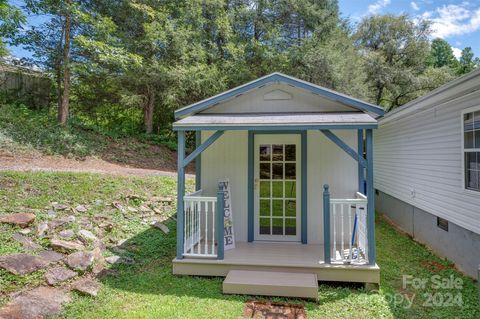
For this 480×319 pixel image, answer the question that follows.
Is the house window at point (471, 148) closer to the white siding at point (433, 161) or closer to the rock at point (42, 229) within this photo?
the white siding at point (433, 161)

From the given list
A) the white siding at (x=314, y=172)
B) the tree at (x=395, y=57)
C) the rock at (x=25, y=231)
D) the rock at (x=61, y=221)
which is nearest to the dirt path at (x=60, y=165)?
the rock at (x=61, y=221)

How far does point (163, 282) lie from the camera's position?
465cm

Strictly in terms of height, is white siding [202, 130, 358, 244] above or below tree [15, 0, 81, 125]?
A: below

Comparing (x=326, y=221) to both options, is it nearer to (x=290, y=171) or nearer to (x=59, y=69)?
(x=290, y=171)

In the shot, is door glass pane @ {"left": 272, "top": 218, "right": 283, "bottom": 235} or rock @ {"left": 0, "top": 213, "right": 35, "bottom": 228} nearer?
rock @ {"left": 0, "top": 213, "right": 35, "bottom": 228}

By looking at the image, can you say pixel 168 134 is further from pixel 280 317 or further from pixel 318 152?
pixel 280 317

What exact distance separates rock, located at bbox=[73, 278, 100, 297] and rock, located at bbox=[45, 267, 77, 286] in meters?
0.18

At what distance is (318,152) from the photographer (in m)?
5.86

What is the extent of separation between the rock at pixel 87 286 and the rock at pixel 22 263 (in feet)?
1.99

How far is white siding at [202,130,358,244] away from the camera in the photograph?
5793 millimetres

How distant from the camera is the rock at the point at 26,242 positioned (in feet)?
15.7

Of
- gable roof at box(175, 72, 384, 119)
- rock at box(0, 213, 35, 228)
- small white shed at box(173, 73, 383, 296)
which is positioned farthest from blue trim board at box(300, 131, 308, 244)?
rock at box(0, 213, 35, 228)

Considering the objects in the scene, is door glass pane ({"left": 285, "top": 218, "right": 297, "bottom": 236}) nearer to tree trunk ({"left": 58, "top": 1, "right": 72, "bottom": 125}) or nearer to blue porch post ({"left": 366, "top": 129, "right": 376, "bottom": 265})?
blue porch post ({"left": 366, "top": 129, "right": 376, "bottom": 265})

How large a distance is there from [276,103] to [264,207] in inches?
79.2
